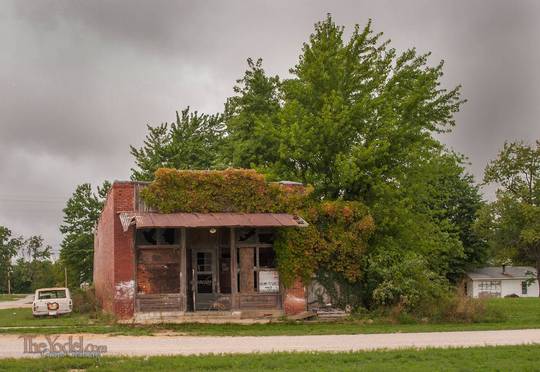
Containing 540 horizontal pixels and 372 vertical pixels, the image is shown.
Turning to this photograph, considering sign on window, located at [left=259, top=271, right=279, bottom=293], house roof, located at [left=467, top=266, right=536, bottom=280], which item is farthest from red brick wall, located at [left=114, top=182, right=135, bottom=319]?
house roof, located at [left=467, top=266, right=536, bottom=280]

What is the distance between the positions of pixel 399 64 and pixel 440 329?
1556cm

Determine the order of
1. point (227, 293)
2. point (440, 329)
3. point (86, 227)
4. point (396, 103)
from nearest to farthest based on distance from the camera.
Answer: point (440, 329)
point (227, 293)
point (396, 103)
point (86, 227)

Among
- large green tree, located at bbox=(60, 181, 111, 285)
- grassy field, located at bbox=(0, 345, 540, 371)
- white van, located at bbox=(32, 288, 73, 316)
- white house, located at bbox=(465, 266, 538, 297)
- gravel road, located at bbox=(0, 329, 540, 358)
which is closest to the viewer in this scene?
grassy field, located at bbox=(0, 345, 540, 371)

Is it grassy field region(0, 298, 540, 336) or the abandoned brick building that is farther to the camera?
the abandoned brick building

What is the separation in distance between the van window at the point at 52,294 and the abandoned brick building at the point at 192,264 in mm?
→ 7801

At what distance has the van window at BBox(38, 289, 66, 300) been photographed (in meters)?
32.4

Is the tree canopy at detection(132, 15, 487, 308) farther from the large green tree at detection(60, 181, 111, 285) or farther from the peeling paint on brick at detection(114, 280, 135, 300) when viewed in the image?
the large green tree at detection(60, 181, 111, 285)

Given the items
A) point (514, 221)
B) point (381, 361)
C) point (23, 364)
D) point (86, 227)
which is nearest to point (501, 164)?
point (514, 221)

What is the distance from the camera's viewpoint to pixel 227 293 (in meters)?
25.8

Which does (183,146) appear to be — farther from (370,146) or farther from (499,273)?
(499,273)

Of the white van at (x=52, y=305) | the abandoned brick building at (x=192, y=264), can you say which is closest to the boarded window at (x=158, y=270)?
the abandoned brick building at (x=192, y=264)

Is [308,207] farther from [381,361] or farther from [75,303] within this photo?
[75,303]

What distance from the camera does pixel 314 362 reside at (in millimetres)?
13656

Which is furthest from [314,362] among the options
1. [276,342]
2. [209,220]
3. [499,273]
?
[499,273]
